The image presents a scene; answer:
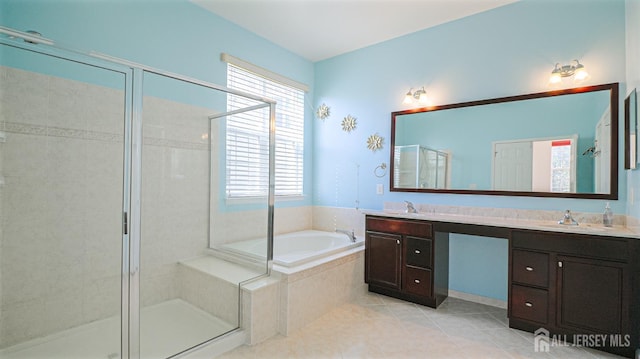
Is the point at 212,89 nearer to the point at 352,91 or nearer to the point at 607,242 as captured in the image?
the point at 352,91

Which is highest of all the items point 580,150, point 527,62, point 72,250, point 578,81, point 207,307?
point 527,62

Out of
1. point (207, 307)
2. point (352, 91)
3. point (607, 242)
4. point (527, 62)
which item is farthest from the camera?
point (352, 91)

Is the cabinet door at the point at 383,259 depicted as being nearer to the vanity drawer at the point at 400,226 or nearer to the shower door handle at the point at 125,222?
the vanity drawer at the point at 400,226

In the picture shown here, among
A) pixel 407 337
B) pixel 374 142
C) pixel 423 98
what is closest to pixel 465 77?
pixel 423 98

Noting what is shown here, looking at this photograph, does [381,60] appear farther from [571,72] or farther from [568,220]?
[568,220]

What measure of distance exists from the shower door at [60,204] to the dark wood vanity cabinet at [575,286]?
9.25 ft

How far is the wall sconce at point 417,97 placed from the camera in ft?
11.0

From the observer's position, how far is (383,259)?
3094 millimetres

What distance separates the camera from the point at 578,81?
2.58m

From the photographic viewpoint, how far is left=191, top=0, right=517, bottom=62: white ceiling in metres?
2.91

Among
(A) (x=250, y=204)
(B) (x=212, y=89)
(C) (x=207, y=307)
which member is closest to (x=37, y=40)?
(B) (x=212, y=89)

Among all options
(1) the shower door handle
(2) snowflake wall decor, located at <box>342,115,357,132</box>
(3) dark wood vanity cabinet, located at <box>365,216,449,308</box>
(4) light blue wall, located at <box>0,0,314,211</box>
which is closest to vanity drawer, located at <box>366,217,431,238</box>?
(3) dark wood vanity cabinet, located at <box>365,216,449,308</box>

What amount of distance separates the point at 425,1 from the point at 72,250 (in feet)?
11.5

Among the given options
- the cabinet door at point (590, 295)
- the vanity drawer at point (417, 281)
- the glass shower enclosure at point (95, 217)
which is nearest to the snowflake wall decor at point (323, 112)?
the glass shower enclosure at point (95, 217)
